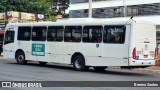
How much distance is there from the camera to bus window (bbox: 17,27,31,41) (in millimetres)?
28884

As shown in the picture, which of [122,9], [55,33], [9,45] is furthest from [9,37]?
[122,9]

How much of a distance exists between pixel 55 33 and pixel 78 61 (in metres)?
2.65

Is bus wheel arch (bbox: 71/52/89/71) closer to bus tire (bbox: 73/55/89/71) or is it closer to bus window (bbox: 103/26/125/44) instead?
bus tire (bbox: 73/55/89/71)

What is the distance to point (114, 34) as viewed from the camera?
23.4 meters

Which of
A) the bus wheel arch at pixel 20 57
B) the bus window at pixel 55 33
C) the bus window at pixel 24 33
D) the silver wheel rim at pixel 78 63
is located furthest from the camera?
the bus wheel arch at pixel 20 57

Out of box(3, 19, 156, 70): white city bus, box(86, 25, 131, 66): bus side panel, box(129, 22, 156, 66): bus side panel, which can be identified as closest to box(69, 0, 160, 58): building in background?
box(3, 19, 156, 70): white city bus

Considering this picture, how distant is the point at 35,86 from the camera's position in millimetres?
16422

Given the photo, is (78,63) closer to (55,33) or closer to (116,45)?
(55,33)

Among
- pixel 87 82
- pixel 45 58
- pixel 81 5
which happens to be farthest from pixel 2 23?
pixel 87 82

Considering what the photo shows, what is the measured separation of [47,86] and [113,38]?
24.9 feet

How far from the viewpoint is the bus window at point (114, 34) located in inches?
907

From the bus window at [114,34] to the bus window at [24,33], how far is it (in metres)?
6.71

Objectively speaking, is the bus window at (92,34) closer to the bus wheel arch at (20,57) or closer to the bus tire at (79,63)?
the bus tire at (79,63)

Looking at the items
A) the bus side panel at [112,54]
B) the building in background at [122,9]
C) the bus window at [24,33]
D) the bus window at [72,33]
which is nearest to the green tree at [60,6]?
the building in background at [122,9]
